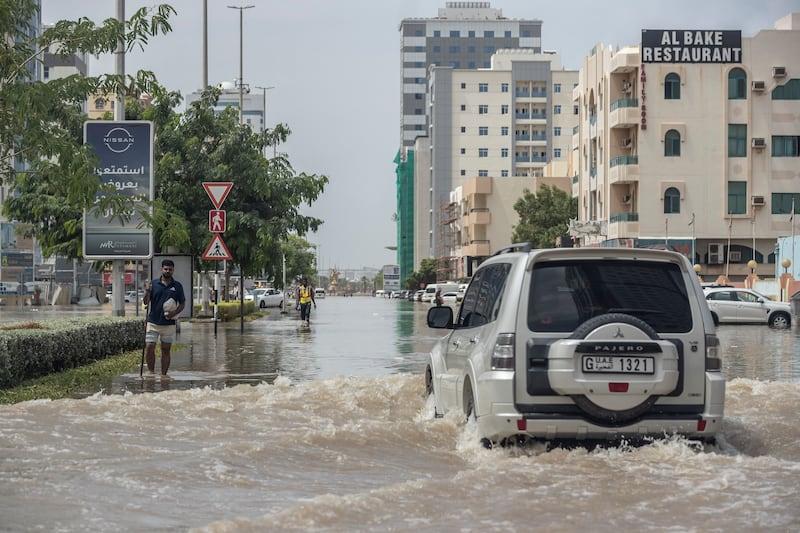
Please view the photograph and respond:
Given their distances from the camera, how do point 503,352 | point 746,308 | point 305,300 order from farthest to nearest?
point 746,308 < point 305,300 < point 503,352

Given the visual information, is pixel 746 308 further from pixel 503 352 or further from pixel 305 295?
pixel 503 352

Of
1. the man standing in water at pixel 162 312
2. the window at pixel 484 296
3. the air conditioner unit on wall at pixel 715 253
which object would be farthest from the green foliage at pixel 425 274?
the window at pixel 484 296

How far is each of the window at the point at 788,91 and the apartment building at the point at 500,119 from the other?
82.9 meters

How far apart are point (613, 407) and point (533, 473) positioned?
2.59ft

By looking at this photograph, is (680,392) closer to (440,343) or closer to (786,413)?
(440,343)

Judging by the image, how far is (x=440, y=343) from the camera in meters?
10.8

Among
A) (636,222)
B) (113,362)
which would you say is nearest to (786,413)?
(113,362)

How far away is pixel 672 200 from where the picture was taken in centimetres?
6712

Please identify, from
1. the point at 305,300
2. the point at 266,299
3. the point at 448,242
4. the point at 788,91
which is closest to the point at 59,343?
the point at 305,300

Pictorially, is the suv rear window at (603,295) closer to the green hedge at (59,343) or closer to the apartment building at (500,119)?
the green hedge at (59,343)

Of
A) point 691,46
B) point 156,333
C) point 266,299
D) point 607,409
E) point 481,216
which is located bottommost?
point 266,299

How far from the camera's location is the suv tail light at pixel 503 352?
320 inches

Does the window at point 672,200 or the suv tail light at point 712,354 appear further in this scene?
the window at point 672,200

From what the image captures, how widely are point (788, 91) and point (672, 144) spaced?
7293 mm
